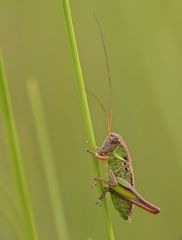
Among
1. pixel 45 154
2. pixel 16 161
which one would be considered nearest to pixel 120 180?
pixel 45 154

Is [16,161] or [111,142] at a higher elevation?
[16,161]

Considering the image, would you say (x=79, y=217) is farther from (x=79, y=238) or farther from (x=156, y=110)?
(x=156, y=110)

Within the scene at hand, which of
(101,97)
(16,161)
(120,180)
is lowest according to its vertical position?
(120,180)

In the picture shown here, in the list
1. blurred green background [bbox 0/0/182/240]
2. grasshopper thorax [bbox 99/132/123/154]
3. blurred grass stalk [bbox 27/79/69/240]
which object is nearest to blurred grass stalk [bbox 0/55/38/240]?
blurred grass stalk [bbox 27/79/69/240]

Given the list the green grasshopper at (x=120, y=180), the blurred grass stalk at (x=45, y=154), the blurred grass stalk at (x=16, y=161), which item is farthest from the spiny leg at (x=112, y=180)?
the blurred grass stalk at (x=16, y=161)

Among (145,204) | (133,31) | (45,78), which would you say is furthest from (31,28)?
(145,204)

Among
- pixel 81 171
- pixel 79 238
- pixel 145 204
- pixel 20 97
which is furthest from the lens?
pixel 20 97

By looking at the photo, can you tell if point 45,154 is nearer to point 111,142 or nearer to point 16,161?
point 111,142

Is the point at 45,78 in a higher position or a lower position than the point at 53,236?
higher
